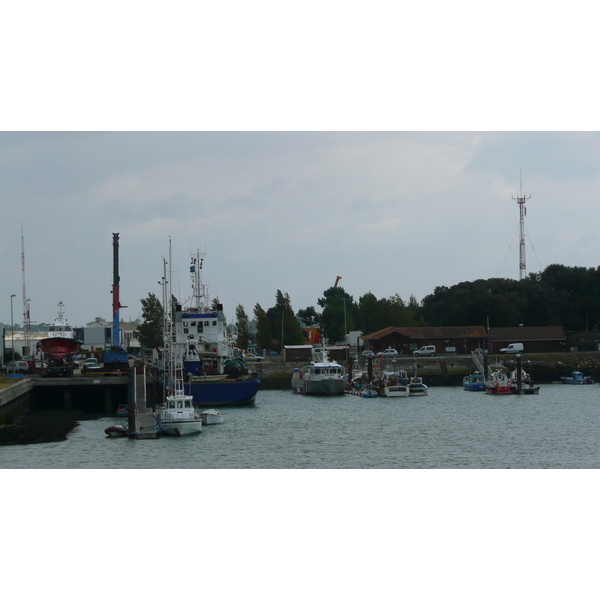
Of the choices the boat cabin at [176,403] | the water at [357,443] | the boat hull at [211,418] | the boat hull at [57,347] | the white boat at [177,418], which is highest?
the boat hull at [57,347]

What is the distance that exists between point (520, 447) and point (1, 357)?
191 ft

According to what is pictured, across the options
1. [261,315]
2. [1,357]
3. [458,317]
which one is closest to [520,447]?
[1,357]

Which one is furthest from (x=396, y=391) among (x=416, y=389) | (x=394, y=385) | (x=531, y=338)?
(x=531, y=338)

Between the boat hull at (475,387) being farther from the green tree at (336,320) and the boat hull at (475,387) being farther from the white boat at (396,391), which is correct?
the green tree at (336,320)

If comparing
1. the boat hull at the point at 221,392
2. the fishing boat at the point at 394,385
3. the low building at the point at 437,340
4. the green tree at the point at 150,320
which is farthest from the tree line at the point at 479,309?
the boat hull at the point at 221,392

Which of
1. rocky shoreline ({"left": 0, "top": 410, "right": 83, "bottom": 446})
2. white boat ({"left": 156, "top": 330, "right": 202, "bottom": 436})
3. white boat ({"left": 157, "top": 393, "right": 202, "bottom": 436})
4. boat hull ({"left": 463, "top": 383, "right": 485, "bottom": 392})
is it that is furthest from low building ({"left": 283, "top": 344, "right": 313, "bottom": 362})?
white boat ({"left": 157, "top": 393, "right": 202, "bottom": 436})

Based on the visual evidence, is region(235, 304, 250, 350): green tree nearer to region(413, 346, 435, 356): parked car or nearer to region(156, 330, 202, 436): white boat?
region(413, 346, 435, 356): parked car

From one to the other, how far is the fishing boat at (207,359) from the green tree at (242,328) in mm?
40203

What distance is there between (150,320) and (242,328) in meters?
18.1

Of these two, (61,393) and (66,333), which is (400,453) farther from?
(66,333)

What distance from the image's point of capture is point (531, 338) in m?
97.3

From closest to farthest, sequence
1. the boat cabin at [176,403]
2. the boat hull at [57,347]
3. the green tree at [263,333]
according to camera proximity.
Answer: the boat cabin at [176,403] → the boat hull at [57,347] → the green tree at [263,333]

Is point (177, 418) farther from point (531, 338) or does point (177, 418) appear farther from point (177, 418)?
point (531, 338)

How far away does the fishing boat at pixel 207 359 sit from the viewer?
56.3 metres
